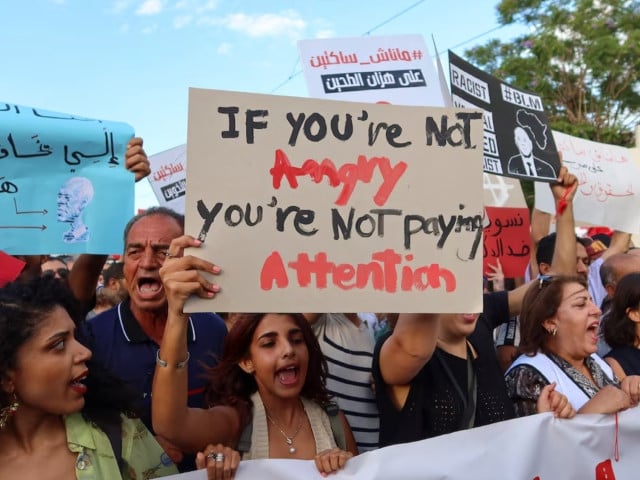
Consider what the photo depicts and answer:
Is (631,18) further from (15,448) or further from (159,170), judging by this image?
(15,448)

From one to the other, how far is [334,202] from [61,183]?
1463mm

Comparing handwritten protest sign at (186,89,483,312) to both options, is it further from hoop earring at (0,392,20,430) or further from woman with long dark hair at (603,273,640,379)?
woman with long dark hair at (603,273,640,379)

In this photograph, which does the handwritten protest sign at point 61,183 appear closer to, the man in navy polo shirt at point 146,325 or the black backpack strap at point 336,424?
the man in navy polo shirt at point 146,325

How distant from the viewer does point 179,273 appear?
1.86m

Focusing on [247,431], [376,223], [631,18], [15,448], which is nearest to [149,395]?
[247,431]

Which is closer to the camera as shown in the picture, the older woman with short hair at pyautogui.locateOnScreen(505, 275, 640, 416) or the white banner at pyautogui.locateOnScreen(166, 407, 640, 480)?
the white banner at pyautogui.locateOnScreen(166, 407, 640, 480)

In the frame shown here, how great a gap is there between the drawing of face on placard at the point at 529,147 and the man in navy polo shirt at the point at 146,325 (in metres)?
1.89

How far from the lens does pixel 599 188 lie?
538cm

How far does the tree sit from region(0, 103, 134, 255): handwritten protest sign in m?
17.9

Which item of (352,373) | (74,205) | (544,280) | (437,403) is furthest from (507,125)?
(74,205)

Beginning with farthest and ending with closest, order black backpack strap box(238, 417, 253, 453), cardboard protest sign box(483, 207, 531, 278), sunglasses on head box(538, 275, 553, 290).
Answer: cardboard protest sign box(483, 207, 531, 278) < sunglasses on head box(538, 275, 553, 290) < black backpack strap box(238, 417, 253, 453)

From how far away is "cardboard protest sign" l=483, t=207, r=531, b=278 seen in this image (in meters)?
5.52

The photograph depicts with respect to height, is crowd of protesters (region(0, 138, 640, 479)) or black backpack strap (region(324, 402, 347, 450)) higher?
crowd of protesters (region(0, 138, 640, 479))

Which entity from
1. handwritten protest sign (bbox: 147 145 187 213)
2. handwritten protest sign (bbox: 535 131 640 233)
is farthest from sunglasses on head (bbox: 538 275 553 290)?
handwritten protest sign (bbox: 147 145 187 213)
